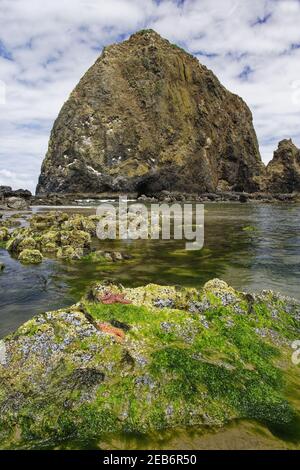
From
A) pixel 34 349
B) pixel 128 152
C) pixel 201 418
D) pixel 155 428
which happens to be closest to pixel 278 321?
pixel 201 418

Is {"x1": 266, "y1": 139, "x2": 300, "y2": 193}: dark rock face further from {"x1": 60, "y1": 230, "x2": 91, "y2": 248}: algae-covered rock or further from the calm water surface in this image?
{"x1": 60, "y1": 230, "x2": 91, "y2": 248}: algae-covered rock

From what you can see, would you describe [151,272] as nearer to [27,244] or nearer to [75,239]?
[75,239]

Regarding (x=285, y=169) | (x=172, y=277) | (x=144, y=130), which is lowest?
(x=172, y=277)

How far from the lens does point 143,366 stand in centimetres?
580

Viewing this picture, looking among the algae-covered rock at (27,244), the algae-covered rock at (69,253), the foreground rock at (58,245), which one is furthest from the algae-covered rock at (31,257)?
the algae-covered rock at (27,244)

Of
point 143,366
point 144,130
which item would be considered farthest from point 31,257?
point 144,130

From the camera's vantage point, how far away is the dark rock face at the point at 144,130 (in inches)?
3816

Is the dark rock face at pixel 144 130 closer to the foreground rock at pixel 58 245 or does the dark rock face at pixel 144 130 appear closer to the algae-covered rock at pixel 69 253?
the foreground rock at pixel 58 245

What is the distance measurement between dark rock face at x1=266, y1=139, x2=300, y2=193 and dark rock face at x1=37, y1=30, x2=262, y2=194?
6.89 m

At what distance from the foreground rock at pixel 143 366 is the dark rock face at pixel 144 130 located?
284ft

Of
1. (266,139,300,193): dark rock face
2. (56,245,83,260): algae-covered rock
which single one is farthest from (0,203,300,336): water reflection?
(266,139,300,193): dark rock face

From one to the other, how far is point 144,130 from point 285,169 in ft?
140

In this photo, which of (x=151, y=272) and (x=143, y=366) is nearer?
(x=143, y=366)

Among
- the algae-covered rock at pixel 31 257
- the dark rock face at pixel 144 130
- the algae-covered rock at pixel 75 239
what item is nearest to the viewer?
the algae-covered rock at pixel 31 257
